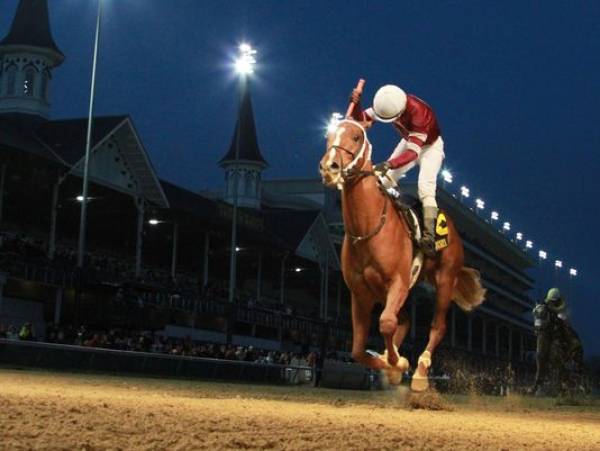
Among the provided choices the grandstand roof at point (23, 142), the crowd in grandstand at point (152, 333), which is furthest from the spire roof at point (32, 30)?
the grandstand roof at point (23, 142)

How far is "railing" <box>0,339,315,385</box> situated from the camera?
1786cm

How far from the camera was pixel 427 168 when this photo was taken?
1118 centimetres

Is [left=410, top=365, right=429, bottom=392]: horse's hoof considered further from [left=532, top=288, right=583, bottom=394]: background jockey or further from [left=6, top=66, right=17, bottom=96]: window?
[left=6, top=66, right=17, bottom=96]: window

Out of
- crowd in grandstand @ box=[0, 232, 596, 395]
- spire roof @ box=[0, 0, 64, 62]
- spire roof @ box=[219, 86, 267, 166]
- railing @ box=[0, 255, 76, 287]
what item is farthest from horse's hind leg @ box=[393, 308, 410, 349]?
spire roof @ box=[219, 86, 267, 166]

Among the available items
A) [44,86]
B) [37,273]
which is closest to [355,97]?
[37,273]

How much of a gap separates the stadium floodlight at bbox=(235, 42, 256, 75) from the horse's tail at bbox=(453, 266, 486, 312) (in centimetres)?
2220

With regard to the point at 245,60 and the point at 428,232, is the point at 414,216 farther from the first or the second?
the point at 245,60

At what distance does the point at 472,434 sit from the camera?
7148 millimetres

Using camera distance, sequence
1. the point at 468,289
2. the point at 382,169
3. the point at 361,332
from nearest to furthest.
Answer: the point at 382,169 < the point at 361,332 < the point at 468,289

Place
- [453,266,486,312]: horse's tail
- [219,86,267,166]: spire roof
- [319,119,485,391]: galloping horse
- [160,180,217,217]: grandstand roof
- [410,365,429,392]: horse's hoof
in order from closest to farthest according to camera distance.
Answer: [319,119,485,391]: galloping horse < [410,365,429,392]: horse's hoof < [453,266,486,312]: horse's tail < [160,180,217,217]: grandstand roof < [219,86,267,166]: spire roof

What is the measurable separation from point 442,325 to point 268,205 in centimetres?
7187

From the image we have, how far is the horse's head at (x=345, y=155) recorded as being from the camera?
30.7 feet

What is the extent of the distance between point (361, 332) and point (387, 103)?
257 cm

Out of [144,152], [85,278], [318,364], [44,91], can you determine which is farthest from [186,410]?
[44,91]
